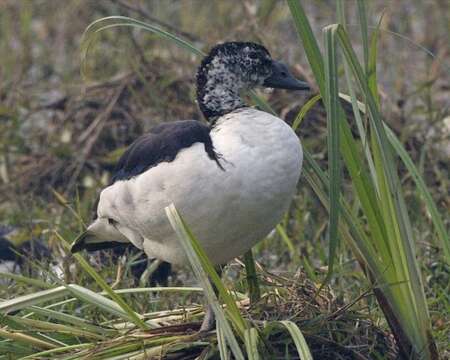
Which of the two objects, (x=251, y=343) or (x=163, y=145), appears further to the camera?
(x=163, y=145)

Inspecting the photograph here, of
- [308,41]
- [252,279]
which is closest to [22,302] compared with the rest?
[252,279]

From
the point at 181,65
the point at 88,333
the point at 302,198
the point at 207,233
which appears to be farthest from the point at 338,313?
the point at 181,65

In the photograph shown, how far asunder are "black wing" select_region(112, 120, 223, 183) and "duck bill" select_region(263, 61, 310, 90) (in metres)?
0.30

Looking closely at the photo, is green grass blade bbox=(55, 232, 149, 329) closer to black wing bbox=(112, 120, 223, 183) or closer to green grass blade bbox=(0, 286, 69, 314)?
green grass blade bbox=(0, 286, 69, 314)

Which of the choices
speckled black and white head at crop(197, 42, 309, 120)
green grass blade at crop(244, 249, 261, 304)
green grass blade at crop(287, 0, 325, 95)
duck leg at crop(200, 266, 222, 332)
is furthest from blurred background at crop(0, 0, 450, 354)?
green grass blade at crop(287, 0, 325, 95)

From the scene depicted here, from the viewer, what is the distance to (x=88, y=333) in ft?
10.7

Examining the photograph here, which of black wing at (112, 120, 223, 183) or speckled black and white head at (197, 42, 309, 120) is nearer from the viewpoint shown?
black wing at (112, 120, 223, 183)

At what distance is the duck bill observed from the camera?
3.41 meters

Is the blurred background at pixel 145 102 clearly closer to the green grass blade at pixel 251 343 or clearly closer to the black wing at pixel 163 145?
the black wing at pixel 163 145

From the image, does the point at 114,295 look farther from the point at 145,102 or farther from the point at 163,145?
the point at 145,102

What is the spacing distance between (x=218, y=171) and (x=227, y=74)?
0.43 meters

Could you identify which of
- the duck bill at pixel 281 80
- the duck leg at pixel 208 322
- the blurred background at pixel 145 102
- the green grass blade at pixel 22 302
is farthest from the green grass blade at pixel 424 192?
the green grass blade at pixel 22 302

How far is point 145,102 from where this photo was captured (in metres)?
5.78

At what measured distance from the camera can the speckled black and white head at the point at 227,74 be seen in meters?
Answer: 3.30
